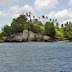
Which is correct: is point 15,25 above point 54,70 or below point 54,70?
above

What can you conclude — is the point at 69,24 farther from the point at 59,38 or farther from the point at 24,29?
the point at 24,29

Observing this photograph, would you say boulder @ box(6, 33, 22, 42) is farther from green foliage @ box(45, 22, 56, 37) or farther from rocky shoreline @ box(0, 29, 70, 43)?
green foliage @ box(45, 22, 56, 37)

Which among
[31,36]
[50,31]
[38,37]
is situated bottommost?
[38,37]

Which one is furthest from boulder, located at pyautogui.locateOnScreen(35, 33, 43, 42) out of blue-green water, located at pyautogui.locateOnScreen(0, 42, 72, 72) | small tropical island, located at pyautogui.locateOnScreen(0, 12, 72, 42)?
blue-green water, located at pyautogui.locateOnScreen(0, 42, 72, 72)

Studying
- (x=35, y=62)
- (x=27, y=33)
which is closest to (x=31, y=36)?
(x=27, y=33)

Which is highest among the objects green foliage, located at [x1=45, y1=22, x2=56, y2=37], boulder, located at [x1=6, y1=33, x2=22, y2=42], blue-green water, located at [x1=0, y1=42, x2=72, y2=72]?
green foliage, located at [x1=45, y1=22, x2=56, y2=37]

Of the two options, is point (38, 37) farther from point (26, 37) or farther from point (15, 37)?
point (15, 37)

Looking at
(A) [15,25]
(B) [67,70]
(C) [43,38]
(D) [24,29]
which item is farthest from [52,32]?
(B) [67,70]

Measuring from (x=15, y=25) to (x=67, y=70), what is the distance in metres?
125

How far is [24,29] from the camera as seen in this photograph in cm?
14300

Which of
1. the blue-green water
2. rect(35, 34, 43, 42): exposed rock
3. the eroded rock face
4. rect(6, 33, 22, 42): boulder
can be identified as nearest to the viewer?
the blue-green water

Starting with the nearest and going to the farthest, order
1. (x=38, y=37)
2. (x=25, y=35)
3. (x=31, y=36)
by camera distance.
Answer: (x=25, y=35), (x=31, y=36), (x=38, y=37)

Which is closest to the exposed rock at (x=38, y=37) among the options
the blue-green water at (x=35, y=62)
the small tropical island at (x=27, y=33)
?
the small tropical island at (x=27, y=33)

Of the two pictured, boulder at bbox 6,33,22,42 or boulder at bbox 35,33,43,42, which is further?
boulder at bbox 35,33,43,42
